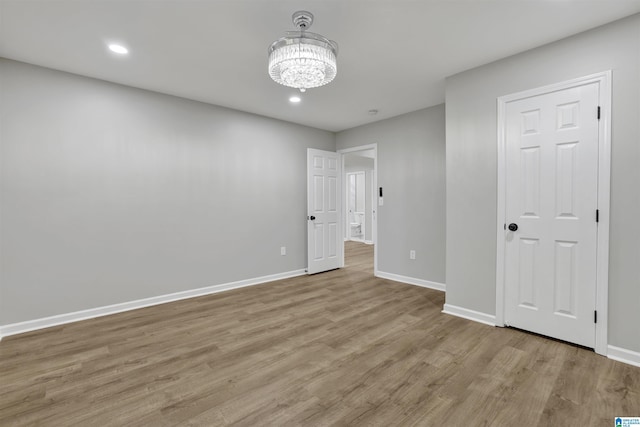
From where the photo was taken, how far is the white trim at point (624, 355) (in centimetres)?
219

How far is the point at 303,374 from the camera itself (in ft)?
7.00

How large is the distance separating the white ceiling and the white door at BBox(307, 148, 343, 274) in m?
1.83

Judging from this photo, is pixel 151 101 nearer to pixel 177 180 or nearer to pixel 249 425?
pixel 177 180

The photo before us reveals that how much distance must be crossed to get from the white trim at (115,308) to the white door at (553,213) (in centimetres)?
337

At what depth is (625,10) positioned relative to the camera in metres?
2.12

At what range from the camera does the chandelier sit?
1.94 meters

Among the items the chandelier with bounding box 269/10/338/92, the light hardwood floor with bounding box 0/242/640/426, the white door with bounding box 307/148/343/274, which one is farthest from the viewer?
the white door with bounding box 307/148/343/274

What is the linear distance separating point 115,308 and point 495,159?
4.38m

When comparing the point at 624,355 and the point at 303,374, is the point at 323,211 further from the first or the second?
the point at 624,355

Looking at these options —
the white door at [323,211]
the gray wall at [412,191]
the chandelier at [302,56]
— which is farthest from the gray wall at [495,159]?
the white door at [323,211]

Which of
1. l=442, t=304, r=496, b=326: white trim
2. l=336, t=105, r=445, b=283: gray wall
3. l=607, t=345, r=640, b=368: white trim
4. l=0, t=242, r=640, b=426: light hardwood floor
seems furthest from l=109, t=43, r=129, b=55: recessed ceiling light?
l=607, t=345, r=640, b=368: white trim

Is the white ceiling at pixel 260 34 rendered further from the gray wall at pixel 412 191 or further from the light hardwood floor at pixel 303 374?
the light hardwood floor at pixel 303 374

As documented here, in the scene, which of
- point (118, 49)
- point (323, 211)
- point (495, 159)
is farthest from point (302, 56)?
point (323, 211)

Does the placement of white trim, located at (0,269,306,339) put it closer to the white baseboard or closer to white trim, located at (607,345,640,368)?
the white baseboard
